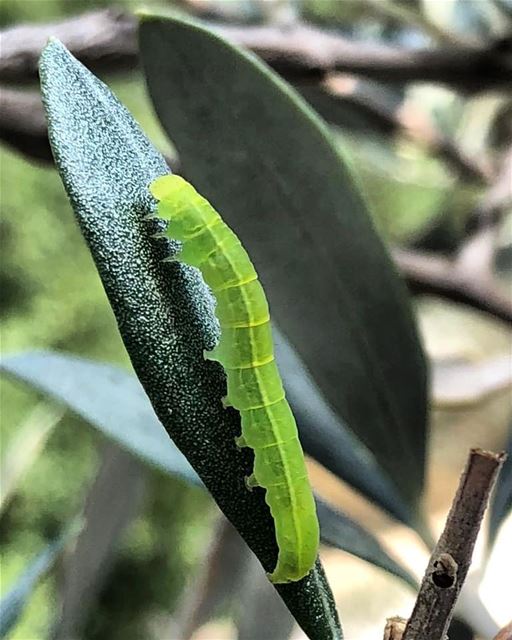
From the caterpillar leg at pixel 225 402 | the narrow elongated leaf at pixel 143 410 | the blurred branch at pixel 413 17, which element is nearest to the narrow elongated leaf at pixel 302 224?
the narrow elongated leaf at pixel 143 410

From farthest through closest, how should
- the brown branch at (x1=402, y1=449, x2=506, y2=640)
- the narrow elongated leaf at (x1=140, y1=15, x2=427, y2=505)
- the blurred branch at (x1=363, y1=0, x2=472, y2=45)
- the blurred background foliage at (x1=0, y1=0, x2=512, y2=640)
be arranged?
1. the blurred background foliage at (x1=0, y1=0, x2=512, y2=640)
2. the blurred branch at (x1=363, y1=0, x2=472, y2=45)
3. the narrow elongated leaf at (x1=140, y1=15, x2=427, y2=505)
4. the brown branch at (x1=402, y1=449, x2=506, y2=640)

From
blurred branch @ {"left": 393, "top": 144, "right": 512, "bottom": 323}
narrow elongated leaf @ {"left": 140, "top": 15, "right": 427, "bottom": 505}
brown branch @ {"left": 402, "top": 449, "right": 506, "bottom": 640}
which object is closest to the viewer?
brown branch @ {"left": 402, "top": 449, "right": 506, "bottom": 640}

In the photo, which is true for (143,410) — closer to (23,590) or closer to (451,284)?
(23,590)

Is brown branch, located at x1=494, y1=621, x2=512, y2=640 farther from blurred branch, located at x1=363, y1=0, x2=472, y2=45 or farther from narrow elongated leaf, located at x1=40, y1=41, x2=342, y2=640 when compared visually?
blurred branch, located at x1=363, y1=0, x2=472, y2=45

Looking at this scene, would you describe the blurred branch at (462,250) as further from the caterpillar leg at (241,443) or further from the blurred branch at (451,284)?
the caterpillar leg at (241,443)

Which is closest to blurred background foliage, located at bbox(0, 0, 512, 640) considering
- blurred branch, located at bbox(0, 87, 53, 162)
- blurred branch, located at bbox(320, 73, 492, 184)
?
blurred branch, located at bbox(320, 73, 492, 184)

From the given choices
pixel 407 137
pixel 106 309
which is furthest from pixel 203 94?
pixel 106 309
